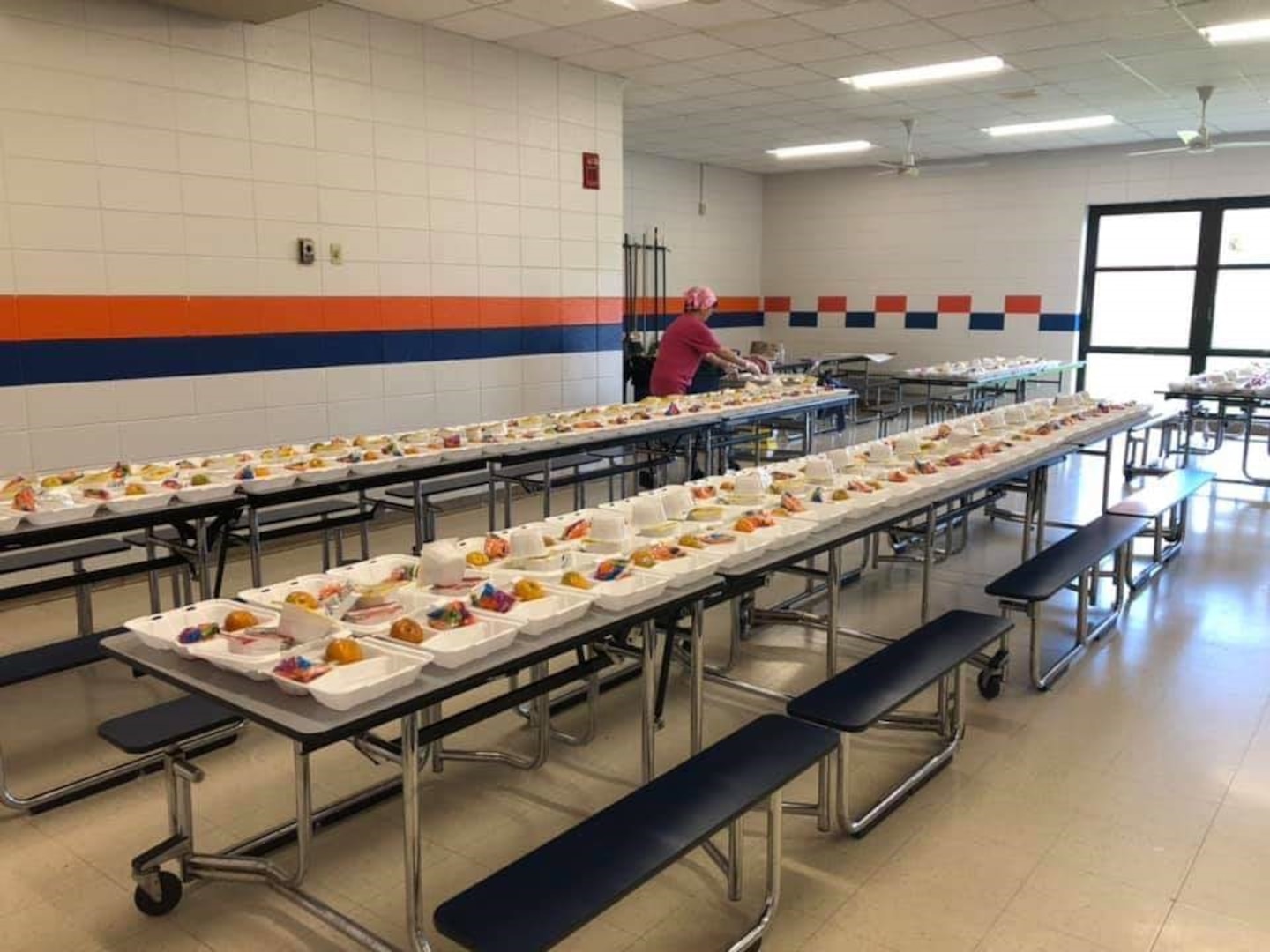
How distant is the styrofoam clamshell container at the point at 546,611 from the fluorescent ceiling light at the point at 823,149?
9.12 m

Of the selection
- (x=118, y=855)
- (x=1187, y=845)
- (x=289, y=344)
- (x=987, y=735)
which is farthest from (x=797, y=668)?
(x=289, y=344)

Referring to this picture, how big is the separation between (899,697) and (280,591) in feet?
5.34

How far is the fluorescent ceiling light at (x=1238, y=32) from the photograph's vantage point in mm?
6004

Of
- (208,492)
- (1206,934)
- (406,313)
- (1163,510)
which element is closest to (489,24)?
(406,313)

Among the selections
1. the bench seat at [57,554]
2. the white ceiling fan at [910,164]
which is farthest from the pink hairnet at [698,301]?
the bench seat at [57,554]

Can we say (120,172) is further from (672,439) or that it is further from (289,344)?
(672,439)

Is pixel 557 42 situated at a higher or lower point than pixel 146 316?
higher

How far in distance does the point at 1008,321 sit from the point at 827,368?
6.97 ft

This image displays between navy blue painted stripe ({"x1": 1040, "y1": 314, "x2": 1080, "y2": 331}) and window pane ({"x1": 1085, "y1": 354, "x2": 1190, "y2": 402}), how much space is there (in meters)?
0.46

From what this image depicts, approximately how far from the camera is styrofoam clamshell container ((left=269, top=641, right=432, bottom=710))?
1793 mm

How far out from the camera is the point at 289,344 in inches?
229

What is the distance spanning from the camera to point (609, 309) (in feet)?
26.4

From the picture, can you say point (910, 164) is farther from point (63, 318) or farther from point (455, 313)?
point (63, 318)

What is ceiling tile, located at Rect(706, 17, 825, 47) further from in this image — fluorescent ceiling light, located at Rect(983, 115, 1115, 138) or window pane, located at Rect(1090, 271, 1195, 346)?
window pane, located at Rect(1090, 271, 1195, 346)
